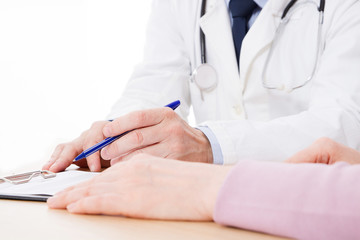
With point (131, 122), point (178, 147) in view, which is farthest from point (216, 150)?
point (131, 122)

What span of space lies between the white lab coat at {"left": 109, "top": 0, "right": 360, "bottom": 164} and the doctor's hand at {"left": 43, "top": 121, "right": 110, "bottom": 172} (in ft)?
0.81

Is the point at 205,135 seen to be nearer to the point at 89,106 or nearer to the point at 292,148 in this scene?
the point at 292,148

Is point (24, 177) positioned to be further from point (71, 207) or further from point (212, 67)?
point (212, 67)

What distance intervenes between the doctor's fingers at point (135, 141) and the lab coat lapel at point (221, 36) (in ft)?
1.68

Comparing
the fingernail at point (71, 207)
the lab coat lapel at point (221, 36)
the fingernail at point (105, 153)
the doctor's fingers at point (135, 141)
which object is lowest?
the fingernail at point (105, 153)

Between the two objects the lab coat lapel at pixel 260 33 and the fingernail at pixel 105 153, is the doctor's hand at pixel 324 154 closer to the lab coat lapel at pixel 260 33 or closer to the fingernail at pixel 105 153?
the fingernail at pixel 105 153

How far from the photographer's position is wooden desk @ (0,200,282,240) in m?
0.42

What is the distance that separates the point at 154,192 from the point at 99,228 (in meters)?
0.07

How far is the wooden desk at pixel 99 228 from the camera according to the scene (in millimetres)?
422

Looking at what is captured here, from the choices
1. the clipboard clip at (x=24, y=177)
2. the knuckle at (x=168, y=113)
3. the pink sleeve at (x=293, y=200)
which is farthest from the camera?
the knuckle at (x=168, y=113)

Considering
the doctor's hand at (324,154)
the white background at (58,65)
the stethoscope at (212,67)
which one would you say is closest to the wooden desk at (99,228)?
the doctor's hand at (324,154)

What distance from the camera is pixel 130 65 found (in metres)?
2.84

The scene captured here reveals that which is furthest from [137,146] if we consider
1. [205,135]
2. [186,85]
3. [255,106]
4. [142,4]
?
[142,4]

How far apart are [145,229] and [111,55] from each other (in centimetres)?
246
